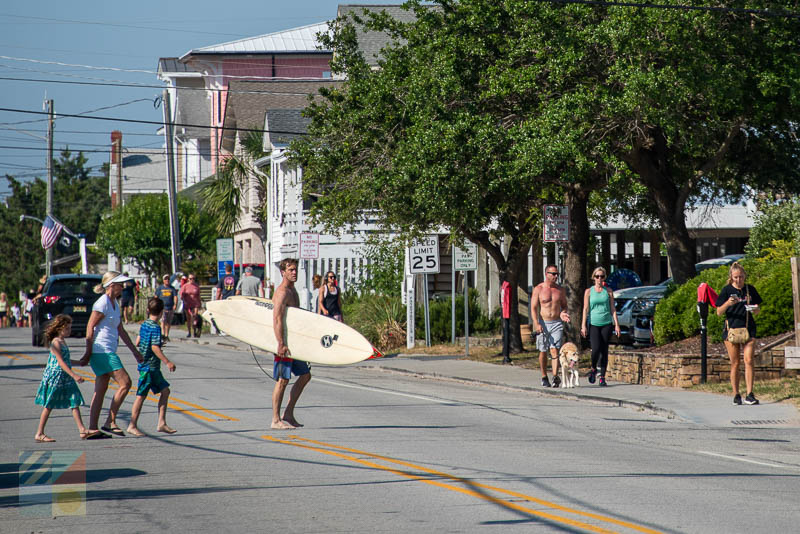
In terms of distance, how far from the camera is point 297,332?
1216 cm

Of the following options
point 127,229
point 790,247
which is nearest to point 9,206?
point 127,229

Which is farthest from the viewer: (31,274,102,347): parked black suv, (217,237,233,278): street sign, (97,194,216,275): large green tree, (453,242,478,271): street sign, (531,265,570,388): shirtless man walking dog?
(97,194,216,275): large green tree

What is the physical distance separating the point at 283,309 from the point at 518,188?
8.50m

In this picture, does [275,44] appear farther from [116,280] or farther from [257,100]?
[116,280]

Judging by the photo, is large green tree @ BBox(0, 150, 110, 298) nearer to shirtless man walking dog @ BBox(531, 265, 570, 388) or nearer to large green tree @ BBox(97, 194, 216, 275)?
large green tree @ BBox(97, 194, 216, 275)

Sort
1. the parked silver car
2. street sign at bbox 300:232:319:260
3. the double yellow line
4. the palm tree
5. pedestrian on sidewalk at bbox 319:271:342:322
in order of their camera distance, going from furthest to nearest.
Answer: the palm tree → street sign at bbox 300:232:319:260 → the parked silver car → pedestrian on sidewalk at bbox 319:271:342:322 → the double yellow line

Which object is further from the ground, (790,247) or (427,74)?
(427,74)

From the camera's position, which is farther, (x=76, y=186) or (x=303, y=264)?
(x=76, y=186)

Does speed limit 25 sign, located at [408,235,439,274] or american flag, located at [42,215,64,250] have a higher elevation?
american flag, located at [42,215,64,250]

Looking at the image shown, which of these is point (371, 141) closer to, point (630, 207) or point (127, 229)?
point (630, 207)

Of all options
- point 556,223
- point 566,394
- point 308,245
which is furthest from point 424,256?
point 566,394

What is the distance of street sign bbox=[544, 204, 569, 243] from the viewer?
2020 cm

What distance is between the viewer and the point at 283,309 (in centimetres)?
1202

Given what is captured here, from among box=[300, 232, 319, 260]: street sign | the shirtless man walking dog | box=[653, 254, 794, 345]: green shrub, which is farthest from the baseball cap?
box=[300, 232, 319, 260]: street sign
